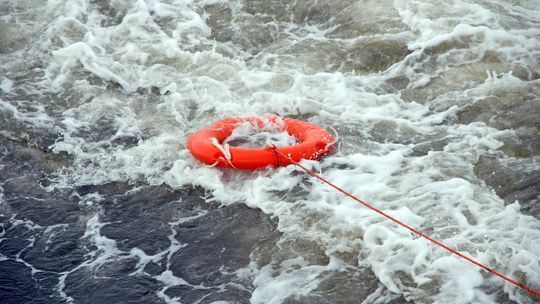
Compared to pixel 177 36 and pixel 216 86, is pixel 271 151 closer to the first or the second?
pixel 216 86

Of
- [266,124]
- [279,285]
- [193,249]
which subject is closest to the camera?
[279,285]

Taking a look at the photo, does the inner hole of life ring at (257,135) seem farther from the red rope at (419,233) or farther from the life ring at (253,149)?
the red rope at (419,233)

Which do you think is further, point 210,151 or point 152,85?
point 152,85

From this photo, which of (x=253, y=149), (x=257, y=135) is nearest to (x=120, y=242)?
(x=253, y=149)

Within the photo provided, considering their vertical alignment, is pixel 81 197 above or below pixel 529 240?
below

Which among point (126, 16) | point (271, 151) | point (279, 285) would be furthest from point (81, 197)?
point (126, 16)

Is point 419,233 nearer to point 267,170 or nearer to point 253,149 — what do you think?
point 267,170

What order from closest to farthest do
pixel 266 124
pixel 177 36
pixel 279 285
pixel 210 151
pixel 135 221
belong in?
pixel 279 285 < pixel 135 221 < pixel 210 151 < pixel 266 124 < pixel 177 36
